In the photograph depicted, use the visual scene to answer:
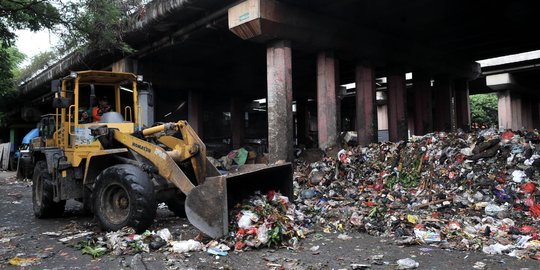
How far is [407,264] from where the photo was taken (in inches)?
172

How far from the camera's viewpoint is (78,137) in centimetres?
669

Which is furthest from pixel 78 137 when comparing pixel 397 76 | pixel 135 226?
pixel 397 76

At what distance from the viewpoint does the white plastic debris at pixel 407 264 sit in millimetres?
4344

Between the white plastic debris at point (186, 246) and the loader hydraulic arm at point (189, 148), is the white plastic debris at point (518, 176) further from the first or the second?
the white plastic debris at point (186, 246)

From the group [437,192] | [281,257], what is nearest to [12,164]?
[437,192]

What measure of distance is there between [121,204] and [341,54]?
8554 mm

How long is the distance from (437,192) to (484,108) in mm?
36238

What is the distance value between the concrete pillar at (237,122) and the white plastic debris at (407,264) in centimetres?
1717

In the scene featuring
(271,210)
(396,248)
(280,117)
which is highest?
(280,117)

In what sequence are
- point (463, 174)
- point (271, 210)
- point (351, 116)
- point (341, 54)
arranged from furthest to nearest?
point (351, 116) < point (341, 54) < point (463, 174) < point (271, 210)

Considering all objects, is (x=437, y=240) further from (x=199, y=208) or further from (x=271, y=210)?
(x=199, y=208)

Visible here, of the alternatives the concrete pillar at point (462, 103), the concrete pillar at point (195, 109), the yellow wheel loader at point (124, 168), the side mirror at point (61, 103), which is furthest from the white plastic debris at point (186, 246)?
the concrete pillar at point (462, 103)

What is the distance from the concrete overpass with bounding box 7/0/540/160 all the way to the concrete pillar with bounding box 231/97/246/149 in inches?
6.3

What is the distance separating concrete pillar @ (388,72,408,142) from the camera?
1477cm
